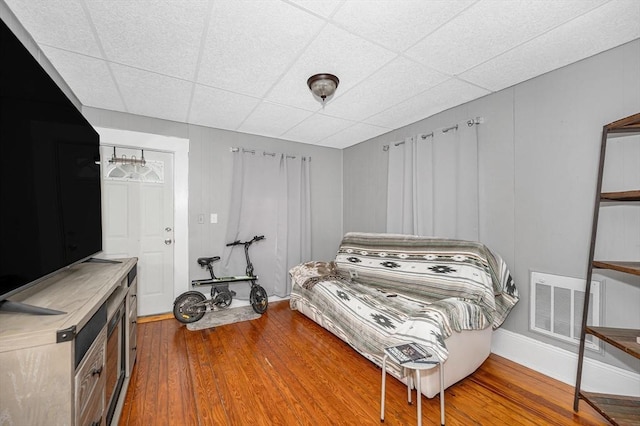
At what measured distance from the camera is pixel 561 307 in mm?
2174

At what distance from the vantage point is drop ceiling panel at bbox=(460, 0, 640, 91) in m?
1.62

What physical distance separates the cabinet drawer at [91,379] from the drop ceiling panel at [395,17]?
2.16 meters

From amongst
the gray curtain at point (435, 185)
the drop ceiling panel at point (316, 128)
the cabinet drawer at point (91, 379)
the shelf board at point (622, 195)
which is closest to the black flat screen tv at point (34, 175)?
the cabinet drawer at point (91, 379)

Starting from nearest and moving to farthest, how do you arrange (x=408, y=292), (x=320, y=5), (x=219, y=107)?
(x=320, y=5), (x=408, y=292), (x=219, y=107)

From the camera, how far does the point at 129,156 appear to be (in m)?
3.27

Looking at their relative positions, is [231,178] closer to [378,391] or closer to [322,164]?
[322,164]

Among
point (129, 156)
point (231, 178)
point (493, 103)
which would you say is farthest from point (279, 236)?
point (493, 103)

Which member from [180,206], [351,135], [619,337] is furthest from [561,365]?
[180,206]

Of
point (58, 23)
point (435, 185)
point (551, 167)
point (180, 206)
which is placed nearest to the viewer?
point (58, 23)

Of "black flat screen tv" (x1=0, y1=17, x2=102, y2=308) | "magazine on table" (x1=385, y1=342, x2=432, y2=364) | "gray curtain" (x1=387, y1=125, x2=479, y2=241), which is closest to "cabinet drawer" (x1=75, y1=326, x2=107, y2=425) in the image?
"black flat screen tv" (x1=0, y1=17, x2=102, y2=308)

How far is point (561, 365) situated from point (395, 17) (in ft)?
9.37

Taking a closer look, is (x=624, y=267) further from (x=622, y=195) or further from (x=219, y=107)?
(x=219, y=107)

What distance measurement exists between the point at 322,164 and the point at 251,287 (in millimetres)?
2284

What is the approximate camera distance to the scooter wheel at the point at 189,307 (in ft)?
10.3
